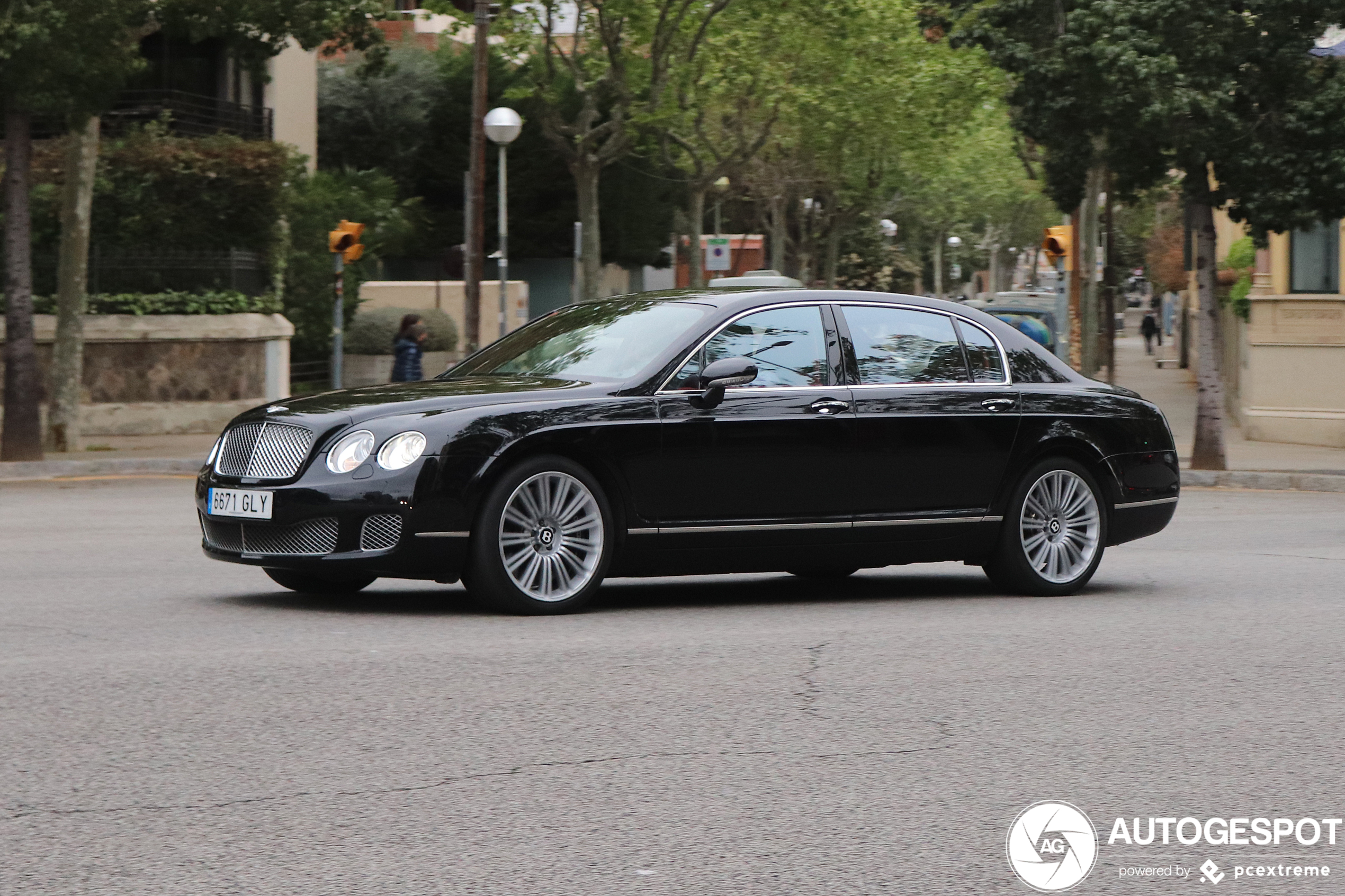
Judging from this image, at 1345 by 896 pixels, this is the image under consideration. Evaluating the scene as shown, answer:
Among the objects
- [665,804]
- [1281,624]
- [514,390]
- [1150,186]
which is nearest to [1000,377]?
[1281,624]

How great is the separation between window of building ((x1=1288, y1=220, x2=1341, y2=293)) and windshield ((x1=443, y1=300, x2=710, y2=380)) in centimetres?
2003

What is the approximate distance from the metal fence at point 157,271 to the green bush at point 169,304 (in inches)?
7.1

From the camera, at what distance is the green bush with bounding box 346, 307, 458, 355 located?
41812mm

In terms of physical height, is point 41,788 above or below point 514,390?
below

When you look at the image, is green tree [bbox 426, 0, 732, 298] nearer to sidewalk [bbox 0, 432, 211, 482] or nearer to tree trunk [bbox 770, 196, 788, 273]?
sidewalk [bbox 0, 432, 211, 482]

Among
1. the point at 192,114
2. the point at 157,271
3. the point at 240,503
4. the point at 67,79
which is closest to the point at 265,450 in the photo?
the point at 240,503

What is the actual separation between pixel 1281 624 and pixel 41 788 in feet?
19.2

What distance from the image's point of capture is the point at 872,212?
7831cm

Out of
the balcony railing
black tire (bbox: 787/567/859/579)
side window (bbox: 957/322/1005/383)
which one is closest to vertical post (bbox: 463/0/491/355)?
the balcony railing

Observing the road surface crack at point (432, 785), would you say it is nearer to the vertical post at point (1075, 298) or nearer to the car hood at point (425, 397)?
the car hood at point (425, 397)

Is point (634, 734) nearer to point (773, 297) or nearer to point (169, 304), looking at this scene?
point (773, 297)

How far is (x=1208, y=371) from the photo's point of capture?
22406 mm

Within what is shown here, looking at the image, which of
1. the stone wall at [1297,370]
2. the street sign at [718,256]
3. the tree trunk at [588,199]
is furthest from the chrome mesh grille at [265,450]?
the street sign at [718,256]

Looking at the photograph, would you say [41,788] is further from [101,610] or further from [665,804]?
[101,610]
